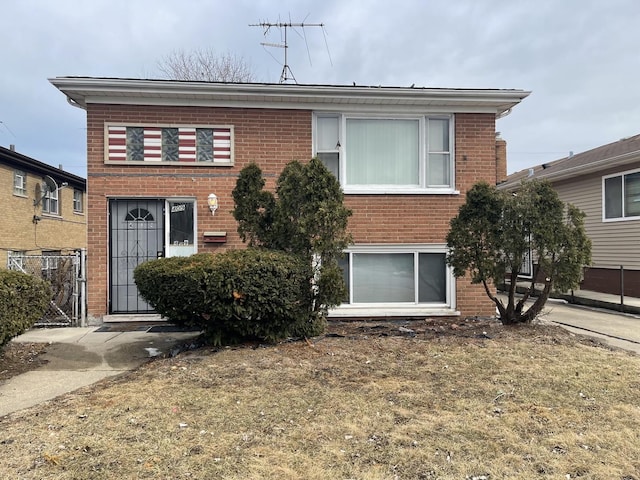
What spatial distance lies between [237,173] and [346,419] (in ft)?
18.3

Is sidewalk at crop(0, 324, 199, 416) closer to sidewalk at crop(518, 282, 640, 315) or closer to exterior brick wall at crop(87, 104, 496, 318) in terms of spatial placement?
exterior brick wall at crop(87, 104, 496, 318)

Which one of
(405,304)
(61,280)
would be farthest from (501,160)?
(61,280)

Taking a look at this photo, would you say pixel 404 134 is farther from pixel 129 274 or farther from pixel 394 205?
pixel 129 274

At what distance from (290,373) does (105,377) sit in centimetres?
222

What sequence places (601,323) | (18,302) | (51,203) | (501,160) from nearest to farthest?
(18,302)
(601,323)
(501,160)
(51,203)

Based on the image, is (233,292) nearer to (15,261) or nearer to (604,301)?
(15,261)

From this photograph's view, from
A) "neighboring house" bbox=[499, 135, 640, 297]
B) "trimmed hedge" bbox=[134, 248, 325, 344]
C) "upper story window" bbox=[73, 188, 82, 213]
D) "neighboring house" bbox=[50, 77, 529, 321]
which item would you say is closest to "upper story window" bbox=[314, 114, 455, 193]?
"neighboring house" bbox=[50, 77, 529, 321]

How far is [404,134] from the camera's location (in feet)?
27.8

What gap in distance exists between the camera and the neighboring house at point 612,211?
459 inches

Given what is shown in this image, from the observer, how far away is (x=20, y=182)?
16.2 meters

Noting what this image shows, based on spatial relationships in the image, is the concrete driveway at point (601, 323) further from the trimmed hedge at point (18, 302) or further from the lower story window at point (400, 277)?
the trimmed hedge at point (18, 302)

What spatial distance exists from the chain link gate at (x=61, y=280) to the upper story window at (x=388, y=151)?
16.5ft

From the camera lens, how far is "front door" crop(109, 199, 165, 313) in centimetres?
803

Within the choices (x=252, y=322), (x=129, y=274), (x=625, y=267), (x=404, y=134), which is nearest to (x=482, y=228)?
(x=404, y=134)
